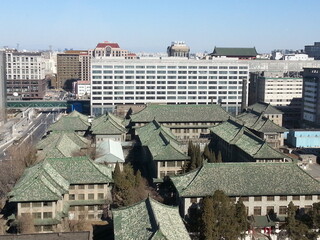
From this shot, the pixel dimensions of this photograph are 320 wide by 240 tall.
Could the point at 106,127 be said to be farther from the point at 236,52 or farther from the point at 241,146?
the point at 236,52

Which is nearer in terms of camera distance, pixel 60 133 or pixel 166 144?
pixel 166 144

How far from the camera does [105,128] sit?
62188 mm

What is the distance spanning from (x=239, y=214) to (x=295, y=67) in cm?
10630

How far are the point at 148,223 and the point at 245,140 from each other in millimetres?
26448

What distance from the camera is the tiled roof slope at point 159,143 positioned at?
47.4m

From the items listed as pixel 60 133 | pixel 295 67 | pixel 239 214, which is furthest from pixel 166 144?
pixel 295 67

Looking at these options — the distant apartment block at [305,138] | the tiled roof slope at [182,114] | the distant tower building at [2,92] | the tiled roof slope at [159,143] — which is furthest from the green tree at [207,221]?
the distant tower building at [2,92]

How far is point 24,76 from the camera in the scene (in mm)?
131000

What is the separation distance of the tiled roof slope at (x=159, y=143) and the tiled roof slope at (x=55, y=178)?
24.4 ft

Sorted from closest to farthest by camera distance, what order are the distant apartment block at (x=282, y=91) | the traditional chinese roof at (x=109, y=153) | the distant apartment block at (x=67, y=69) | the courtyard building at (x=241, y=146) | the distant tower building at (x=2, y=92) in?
the courtyard building at (x=241, y=146), the traditional chinese roof at (x=109, y=153), the distant tower building at (x=2, y=92), the distant apartment block at (x=282, y=91), the distant apartment block at (x=67, y=69)

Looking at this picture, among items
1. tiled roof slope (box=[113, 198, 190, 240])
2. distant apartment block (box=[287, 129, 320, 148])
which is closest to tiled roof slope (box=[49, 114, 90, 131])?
distant apartment block (box=[287, 129, 320, 148])

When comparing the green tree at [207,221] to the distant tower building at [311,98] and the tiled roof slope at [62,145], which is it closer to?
the tiled roof slope at [62,145]

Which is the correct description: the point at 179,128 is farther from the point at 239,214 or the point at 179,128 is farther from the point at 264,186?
the point at 239,214

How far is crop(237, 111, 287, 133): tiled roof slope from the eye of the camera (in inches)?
2522
